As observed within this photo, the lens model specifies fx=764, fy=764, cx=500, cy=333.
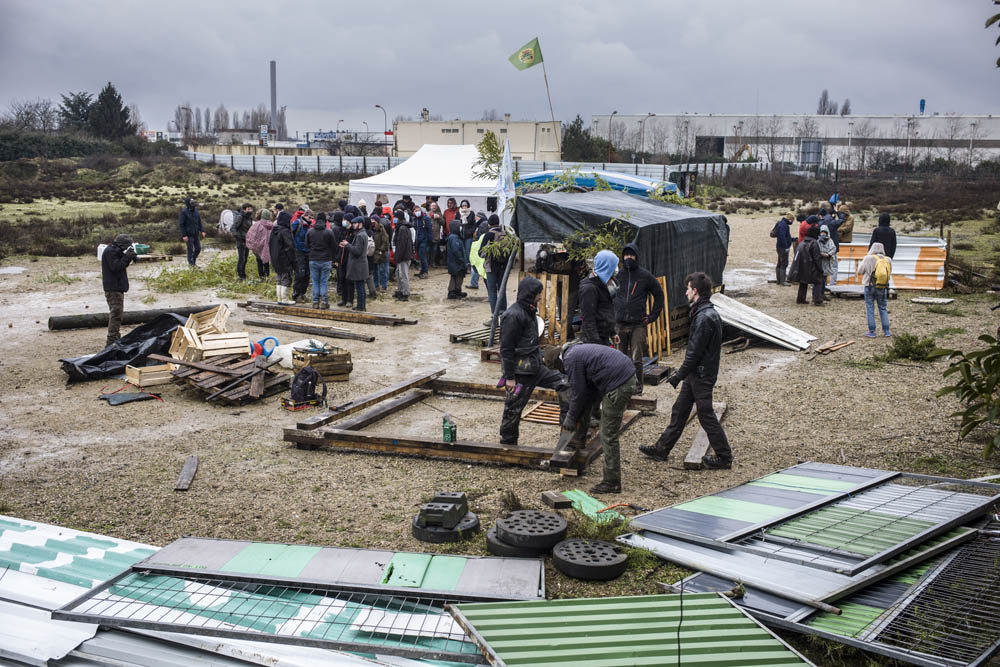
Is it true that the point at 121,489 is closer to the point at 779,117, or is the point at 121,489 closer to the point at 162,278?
the point at 162,278

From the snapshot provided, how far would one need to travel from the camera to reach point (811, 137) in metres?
76.1

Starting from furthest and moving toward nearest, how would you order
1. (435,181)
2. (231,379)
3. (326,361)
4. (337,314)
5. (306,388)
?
(435,181), (337,314), (326,361), (231,379), (306,388)

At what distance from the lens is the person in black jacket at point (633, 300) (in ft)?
32.2

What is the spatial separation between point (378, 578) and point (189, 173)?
5360 centimetres

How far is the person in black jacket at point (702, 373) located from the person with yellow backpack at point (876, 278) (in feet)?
22.3

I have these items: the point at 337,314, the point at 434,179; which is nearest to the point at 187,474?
the point at 337,314

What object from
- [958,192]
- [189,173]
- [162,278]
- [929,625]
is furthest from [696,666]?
[189,173]

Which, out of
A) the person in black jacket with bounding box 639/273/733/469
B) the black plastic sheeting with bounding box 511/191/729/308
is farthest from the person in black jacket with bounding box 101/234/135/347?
the person in black jacket with bounding box 639/273/733/469

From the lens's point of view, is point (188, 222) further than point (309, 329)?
Yes

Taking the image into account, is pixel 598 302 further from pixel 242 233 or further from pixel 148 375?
pixel 242 233

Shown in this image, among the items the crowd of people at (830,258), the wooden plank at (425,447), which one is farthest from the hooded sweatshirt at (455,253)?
the wooden plank at (425,447)

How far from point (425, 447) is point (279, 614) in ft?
11.0

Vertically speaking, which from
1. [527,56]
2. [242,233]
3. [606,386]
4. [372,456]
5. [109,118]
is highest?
[109,118]

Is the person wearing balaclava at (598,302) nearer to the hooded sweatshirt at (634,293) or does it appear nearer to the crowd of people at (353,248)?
the hooded sweatshirt at (634,293)
